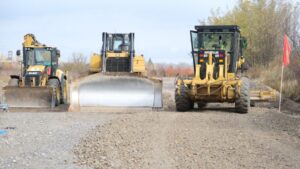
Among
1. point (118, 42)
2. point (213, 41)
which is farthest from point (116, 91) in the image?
point (118, 42)

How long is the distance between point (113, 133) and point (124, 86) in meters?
6.61

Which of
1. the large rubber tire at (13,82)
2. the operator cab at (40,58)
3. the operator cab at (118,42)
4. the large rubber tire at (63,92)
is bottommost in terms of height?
the large rubber tire at (63,92)

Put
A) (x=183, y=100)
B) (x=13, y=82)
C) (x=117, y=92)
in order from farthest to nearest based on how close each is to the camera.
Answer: (x=13, y=82)
(x=117, y=92)
(x=183, y=100)

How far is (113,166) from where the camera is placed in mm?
8297

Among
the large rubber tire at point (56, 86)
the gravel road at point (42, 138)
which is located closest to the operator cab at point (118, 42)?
the large rubber tire at point (56, 86)

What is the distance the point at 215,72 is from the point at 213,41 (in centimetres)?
113

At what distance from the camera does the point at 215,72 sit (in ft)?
59.3

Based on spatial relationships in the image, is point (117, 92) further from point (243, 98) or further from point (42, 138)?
point (42, 138)

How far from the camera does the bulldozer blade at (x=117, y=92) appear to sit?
17672mm

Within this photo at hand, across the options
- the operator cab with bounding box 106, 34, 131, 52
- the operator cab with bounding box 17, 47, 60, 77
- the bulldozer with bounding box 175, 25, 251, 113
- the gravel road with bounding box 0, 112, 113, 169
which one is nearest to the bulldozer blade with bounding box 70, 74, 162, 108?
the bulldozer with bounding box 175, 25, 251, 113

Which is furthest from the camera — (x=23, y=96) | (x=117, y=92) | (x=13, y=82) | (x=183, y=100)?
(x=13, y=82)

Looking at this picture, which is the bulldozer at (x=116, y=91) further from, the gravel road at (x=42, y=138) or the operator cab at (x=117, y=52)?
the operator cab at (x=117, y=52)

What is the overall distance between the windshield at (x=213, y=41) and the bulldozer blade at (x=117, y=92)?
2.08m

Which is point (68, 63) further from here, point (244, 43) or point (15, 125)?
point (15, 125)
